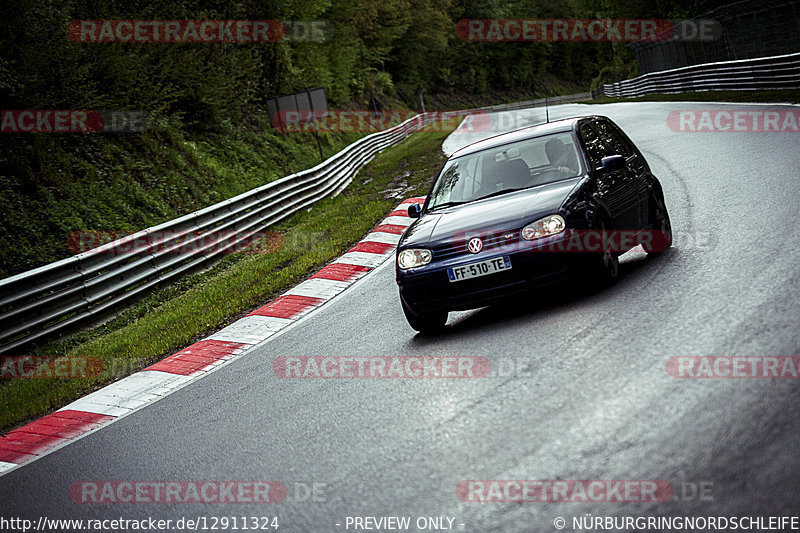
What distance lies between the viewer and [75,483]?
5.89m

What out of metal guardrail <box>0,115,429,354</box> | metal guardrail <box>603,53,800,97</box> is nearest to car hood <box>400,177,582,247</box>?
metal guardrail <box>0,115,429,354</box>

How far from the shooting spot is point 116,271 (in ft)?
41.0

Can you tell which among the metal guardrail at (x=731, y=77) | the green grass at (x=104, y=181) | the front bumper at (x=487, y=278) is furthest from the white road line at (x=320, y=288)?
the metal guardrail at (x=731, y=77)

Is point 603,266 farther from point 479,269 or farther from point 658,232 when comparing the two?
point 658,232

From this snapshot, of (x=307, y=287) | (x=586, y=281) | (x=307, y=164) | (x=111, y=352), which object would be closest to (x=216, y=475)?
(x=586, y=281)

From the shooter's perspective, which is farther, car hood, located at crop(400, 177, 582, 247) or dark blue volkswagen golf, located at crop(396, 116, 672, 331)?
car hood, located at crop(400, 177, 582, 247)

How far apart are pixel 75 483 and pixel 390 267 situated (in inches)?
252

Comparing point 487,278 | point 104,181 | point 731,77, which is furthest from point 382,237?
point 731,77

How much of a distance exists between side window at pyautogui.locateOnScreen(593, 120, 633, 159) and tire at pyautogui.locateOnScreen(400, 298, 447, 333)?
2.56 metres

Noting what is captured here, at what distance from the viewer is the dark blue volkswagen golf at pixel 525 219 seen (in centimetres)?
707

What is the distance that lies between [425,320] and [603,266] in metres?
1.60

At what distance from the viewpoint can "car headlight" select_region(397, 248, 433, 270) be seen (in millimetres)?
7438

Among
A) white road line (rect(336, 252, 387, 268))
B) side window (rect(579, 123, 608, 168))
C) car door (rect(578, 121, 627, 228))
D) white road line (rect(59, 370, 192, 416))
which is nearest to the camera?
car door (rect(578, 121, 627, 228))

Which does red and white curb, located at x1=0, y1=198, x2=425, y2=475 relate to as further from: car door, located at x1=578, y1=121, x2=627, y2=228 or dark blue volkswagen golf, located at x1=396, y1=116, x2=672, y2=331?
car door, located at x1=578, y1=121, x2=627, y2=228
